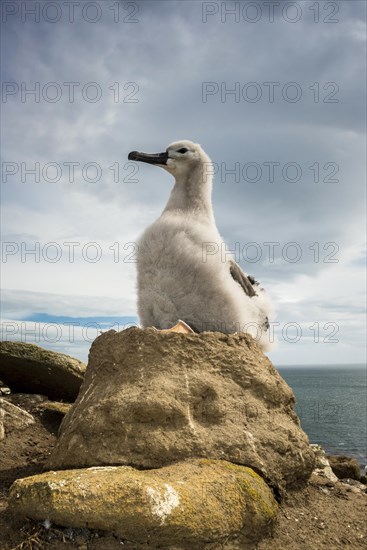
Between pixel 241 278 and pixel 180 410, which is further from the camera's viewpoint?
pixel 241 278

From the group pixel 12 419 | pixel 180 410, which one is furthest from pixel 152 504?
pixel 12 419

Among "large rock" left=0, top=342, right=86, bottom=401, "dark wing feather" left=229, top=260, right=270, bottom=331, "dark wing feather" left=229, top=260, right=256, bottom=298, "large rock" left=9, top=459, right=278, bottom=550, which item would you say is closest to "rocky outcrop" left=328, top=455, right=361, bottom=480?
"dark wing feather" left=229, top=260, right=270, bottom=331

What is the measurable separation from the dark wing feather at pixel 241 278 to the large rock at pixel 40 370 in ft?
13.4

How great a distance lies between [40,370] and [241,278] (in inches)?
185

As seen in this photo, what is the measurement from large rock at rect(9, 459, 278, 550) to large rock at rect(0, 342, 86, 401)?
456cm

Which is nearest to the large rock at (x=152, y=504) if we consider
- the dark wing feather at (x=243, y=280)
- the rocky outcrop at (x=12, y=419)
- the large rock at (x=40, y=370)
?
the dark wing feather at (x=243, y=280)

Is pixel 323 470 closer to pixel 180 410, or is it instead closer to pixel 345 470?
pixel 345 470

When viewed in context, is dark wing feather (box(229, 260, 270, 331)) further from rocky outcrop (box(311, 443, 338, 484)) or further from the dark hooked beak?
rocky outcrop (box(311, 443, 338, 484))

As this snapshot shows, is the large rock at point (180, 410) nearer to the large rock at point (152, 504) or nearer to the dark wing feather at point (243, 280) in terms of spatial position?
the large rock at point (152, 504)

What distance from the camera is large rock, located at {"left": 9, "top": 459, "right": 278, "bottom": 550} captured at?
4.66 meters

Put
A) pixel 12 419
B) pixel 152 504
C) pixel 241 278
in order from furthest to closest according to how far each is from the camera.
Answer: pixel 12 419
pixel 241 278
pixel 152 504

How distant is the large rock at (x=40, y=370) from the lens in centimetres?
964

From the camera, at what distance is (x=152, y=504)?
469 centimetres

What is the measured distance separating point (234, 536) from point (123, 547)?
1173mm
